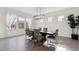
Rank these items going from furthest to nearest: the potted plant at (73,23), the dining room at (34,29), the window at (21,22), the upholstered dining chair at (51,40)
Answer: the potted plant at (73,23), the upholstered dining chair at (51,40), the window at (21,22), the dining room at (34,29)

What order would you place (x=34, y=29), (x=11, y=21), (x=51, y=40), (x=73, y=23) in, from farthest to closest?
1. (x=73, y=23)
2. (x=51, y=40)
3. (x=11, y=21)
4. (x=34, y=29)

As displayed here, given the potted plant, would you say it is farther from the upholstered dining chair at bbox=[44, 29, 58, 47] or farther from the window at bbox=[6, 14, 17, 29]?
the window at bbox=[6, 14, 17, 29]

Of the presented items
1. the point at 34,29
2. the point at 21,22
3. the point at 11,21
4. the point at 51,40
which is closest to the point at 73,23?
the point at 51,40

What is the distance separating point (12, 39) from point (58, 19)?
2.48 m

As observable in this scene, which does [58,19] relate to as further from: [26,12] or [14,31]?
[14,31]

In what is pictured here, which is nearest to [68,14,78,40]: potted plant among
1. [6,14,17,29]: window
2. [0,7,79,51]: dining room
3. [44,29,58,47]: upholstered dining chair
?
[0,7,79,51]: dining room

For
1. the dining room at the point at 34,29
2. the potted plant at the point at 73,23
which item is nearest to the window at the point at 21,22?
the dining room at the point at 34,29

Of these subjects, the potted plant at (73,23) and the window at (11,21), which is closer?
the window at (11,21)

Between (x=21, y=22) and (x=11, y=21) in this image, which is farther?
(x=11, y=21)

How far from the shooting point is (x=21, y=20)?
3531 mm

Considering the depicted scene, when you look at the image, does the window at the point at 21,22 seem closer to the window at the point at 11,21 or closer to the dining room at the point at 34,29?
the dining room at the point at 34,29

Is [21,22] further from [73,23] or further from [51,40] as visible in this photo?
[73,23]

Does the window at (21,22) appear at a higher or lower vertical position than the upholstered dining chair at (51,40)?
higher
